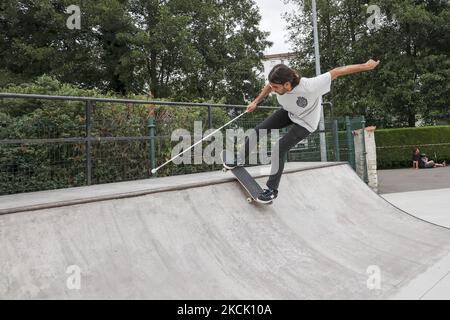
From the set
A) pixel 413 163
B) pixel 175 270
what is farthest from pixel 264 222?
pixel 413 163

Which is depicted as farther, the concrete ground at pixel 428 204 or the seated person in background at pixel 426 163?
the seated person in background at pixel 426 163

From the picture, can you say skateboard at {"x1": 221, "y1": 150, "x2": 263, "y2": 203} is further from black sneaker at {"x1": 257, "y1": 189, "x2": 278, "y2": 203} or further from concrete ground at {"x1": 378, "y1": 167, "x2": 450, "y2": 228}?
concrete ground at {"x1": 378, "y1": 167, "x2": 450, "y2": 228}

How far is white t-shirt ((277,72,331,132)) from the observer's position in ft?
14.7

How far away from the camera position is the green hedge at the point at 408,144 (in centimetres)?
2366

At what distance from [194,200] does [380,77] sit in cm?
2588

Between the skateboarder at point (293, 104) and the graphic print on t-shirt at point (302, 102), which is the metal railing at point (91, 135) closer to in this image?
the skateboarder at point (293, 104)

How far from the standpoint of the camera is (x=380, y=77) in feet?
89.7

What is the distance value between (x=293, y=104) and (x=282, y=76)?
424 mm

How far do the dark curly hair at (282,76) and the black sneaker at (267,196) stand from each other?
4.10 feet

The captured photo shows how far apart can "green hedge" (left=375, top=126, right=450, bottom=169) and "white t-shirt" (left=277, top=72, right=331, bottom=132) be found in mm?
21116

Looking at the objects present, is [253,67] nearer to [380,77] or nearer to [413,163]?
[380,77]

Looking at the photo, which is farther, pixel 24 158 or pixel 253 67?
pixel 253 67

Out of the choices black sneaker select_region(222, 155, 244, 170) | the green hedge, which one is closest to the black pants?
black sneaker select_region(222, 155, 244, 170)
